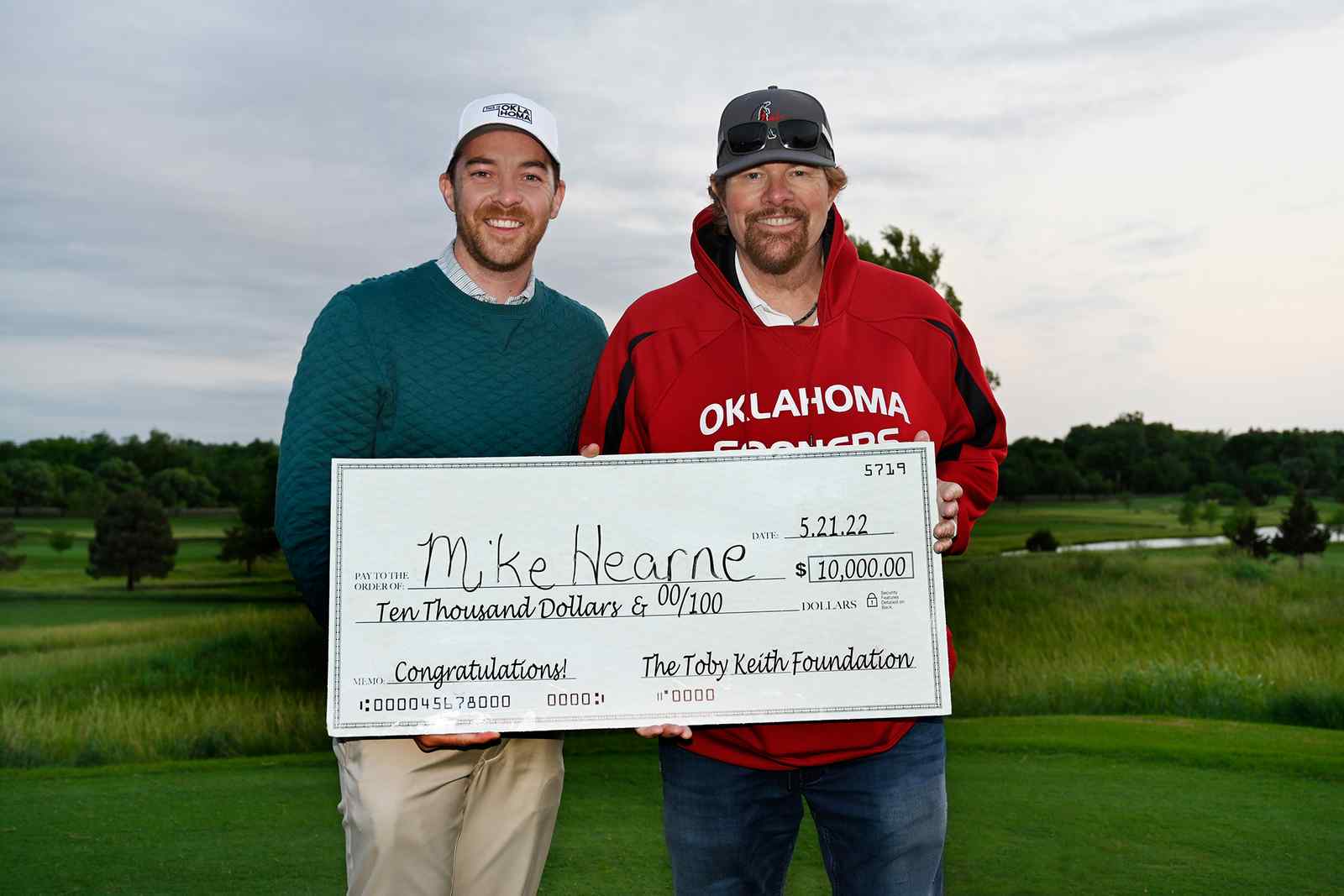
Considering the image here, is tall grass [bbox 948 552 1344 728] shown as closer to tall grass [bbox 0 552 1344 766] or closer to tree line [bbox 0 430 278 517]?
tall grass [bbox 0 552 1344 766]

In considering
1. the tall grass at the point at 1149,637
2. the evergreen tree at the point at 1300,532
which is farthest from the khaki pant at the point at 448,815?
the evergreen tree at the point at 1300,532

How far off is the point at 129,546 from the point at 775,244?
11044 mm

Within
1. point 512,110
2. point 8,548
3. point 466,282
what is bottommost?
point 8,548

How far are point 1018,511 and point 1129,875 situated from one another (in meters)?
11.0

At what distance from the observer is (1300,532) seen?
12.0 meters

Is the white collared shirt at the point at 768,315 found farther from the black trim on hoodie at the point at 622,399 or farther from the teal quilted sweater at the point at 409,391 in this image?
the teal quilted sweater at the point at 409,391

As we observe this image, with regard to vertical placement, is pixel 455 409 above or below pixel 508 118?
below

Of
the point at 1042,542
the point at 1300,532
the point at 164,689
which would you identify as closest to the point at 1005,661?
the point at 1042,542

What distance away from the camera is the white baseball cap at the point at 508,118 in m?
2.55

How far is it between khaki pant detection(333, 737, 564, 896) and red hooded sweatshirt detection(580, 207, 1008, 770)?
1.59 feet

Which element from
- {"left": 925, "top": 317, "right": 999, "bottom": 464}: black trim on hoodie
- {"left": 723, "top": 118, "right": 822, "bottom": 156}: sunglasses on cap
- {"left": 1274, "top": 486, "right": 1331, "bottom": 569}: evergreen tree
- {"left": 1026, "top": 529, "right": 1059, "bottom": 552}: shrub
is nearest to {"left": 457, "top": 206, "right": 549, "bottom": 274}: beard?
{"left": 723, "top": 118, "right": 822, "bottom": 156}: sunglasses on cap

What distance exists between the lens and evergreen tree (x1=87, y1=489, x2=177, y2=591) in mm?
11469

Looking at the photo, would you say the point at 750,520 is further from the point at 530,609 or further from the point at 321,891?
the point at 321,891

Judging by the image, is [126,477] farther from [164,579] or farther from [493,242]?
[493,242]
